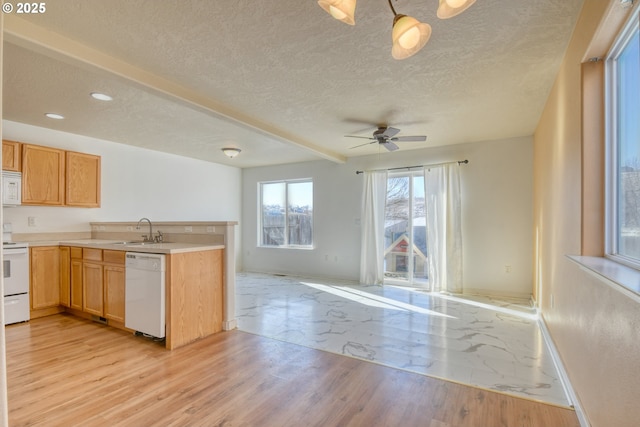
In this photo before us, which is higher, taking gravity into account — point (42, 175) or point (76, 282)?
point (42, 175)

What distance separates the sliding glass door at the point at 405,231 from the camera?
18.0ft

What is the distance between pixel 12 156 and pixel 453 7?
15.9ft

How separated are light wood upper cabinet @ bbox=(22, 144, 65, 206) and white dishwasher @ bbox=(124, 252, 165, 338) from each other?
194cm

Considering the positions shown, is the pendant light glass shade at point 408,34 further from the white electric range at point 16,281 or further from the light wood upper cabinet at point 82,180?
the light wood upper cabinet at point 82,180

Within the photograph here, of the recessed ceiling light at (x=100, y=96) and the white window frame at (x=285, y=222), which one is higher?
the recessed ceiling light at (x=100, y=96)

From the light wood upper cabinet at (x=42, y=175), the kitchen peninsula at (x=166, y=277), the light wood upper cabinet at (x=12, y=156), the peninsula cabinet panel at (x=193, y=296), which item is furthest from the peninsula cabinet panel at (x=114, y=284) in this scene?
the light wood upper cabinet at (x=12, y=156)

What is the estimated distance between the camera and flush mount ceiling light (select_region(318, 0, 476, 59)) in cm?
145

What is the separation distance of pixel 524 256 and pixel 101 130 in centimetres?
645

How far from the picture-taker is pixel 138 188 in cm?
540

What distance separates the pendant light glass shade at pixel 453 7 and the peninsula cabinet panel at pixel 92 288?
3.99 m

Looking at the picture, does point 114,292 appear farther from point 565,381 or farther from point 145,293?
point 565,381

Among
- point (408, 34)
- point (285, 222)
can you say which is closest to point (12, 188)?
point (285, 222)

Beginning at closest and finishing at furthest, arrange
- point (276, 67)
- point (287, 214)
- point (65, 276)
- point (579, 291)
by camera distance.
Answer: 1. point (579, 291)
2. point (276, 67)
3. point (65, 276)
4. point (287, 214)

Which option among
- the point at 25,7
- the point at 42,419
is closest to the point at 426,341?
the point at 42,419
